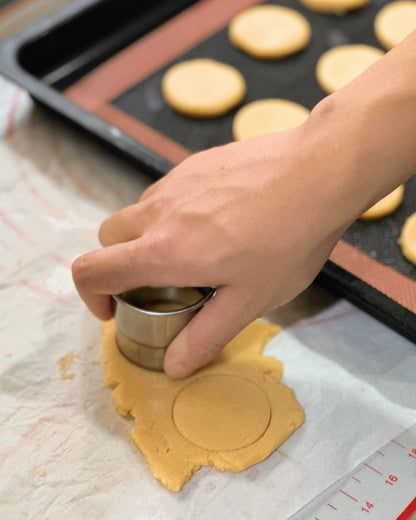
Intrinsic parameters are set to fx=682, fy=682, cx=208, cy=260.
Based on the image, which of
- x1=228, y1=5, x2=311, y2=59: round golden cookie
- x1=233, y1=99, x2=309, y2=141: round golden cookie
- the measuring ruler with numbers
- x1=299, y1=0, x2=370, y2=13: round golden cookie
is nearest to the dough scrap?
the measuring ruler with numbers

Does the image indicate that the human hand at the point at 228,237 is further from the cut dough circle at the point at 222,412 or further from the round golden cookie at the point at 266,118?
the round golden cookie at the point at 266,118

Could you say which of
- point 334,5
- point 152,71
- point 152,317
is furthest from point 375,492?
point 334,5

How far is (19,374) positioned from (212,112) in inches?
30.8

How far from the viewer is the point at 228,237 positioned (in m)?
0.92

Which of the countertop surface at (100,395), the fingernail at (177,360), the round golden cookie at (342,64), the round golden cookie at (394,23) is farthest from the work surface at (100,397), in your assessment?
the round golden cookie at (394,23)

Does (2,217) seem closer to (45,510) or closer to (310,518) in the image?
(45,510)

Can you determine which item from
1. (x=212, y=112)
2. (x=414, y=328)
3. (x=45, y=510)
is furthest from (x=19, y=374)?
(x=212, y=112)

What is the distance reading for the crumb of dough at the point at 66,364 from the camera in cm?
115

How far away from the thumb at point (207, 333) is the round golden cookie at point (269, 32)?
98 cm

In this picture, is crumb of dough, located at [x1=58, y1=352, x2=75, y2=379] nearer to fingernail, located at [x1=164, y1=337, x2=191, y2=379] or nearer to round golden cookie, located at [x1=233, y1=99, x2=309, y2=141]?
fingernail, located at [x1=164, y1=337, x2=191, y2=379]

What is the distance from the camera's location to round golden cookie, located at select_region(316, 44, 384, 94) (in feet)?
5.44

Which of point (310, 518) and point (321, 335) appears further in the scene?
point (321, 335)

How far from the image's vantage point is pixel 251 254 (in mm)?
924

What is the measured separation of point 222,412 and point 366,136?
49 centimetres
